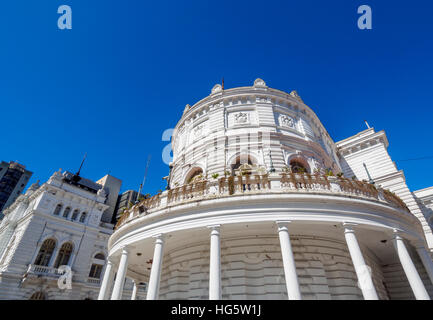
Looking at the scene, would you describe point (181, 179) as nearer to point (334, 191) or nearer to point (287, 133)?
point (287, 133)

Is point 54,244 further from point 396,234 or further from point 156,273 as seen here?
point 396,234

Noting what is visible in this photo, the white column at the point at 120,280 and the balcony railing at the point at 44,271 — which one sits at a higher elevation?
the balcony railing at the point at 44,271

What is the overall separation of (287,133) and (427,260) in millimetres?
12146

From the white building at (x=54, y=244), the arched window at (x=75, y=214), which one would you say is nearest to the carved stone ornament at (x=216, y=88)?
the white building at (x=54, y=244)

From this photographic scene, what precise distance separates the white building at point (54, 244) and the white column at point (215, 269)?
28135 mm

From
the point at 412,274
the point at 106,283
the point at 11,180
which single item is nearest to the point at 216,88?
the point at 106,283

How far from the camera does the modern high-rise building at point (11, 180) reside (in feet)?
275

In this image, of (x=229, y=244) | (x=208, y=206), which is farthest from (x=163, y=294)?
(x=208, y=206)

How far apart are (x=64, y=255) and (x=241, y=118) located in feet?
103

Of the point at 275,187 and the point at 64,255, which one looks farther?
the point at 64,255

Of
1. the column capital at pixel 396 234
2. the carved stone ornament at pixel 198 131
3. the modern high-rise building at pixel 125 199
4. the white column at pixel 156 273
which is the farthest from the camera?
the modern high-rise building at pixel 125 199

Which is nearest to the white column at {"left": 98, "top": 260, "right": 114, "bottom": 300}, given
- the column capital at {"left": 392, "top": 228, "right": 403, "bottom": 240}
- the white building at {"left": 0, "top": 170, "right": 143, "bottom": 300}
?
the column capital at {"left": 392, "top": 228, "right": 403, "bottom": 240}

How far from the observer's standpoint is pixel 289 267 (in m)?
8.86

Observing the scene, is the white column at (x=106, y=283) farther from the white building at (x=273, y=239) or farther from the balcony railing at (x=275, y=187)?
the balcony railing at (x=275, y=187)
